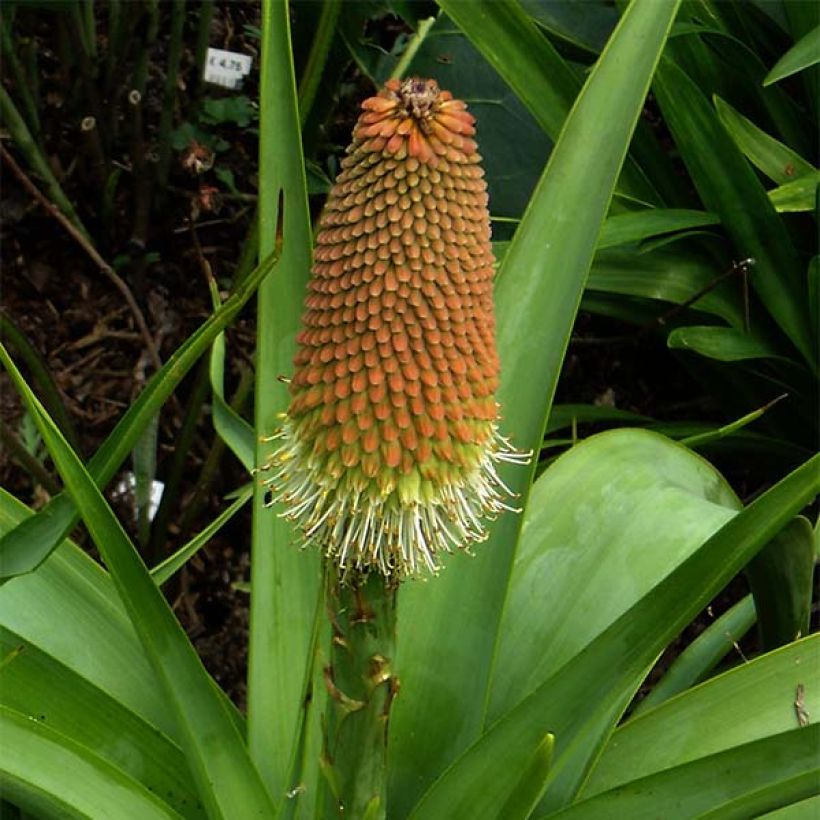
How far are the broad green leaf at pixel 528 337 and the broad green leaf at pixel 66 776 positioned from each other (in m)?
0.28

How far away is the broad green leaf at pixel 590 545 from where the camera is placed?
1.27 m

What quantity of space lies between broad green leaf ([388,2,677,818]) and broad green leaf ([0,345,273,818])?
0.20 meters

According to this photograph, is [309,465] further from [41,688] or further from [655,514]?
[655,514]

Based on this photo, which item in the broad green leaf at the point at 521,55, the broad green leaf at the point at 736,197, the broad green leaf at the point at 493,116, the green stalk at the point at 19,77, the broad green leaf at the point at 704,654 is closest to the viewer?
the broad green leaf at the point at 704,654

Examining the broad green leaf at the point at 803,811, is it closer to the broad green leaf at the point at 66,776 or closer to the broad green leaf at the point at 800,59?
the broad green leaf at the point at 66,776

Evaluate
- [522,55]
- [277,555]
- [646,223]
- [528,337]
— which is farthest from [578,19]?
[277,555]

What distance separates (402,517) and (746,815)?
320 mm

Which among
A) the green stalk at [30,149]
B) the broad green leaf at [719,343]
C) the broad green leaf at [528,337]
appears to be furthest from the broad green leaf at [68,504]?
the green stalk at [30,149]

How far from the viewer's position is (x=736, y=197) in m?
1.92

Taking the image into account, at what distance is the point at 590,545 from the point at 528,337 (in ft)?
0.92

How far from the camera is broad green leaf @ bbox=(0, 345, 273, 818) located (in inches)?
33.6

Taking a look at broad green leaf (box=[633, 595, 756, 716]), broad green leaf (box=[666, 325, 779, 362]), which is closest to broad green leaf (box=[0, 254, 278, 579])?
broad green leaf (box=[633, 595, 756, 716])

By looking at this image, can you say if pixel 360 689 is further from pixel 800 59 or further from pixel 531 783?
pixel 800 59

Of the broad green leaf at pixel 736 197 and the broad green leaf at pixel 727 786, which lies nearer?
the broad green leaf at pixel 727 786
